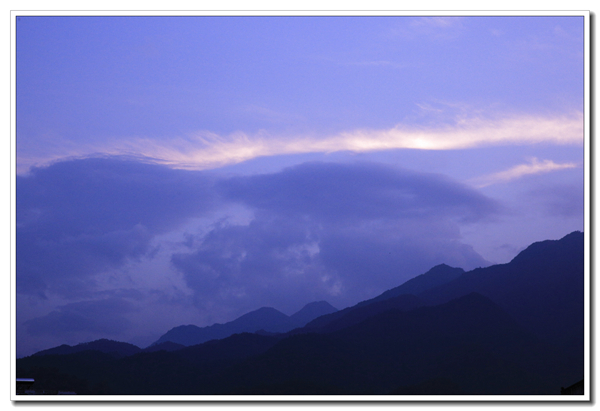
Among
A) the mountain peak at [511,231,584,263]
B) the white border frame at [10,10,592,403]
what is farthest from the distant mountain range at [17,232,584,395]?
the white border frame at [10,10,592,403]

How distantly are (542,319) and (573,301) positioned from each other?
1160 cm

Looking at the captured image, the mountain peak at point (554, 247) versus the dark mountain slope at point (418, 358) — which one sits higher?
the mountain peak at point (554, 247)

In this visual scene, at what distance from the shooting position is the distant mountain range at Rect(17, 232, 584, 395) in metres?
122

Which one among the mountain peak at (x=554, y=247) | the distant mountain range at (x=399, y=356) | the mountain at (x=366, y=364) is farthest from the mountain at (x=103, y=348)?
the mountain peak at (x=554, y=247)

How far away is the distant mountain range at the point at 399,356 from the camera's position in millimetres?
122125

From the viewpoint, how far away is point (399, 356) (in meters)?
144

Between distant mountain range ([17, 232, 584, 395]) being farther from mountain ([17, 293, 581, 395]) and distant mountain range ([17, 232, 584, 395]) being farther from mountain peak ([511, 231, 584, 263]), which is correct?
mountain peak ([511, 231, 584, 263])

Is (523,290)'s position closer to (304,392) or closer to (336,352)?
(336,352)
